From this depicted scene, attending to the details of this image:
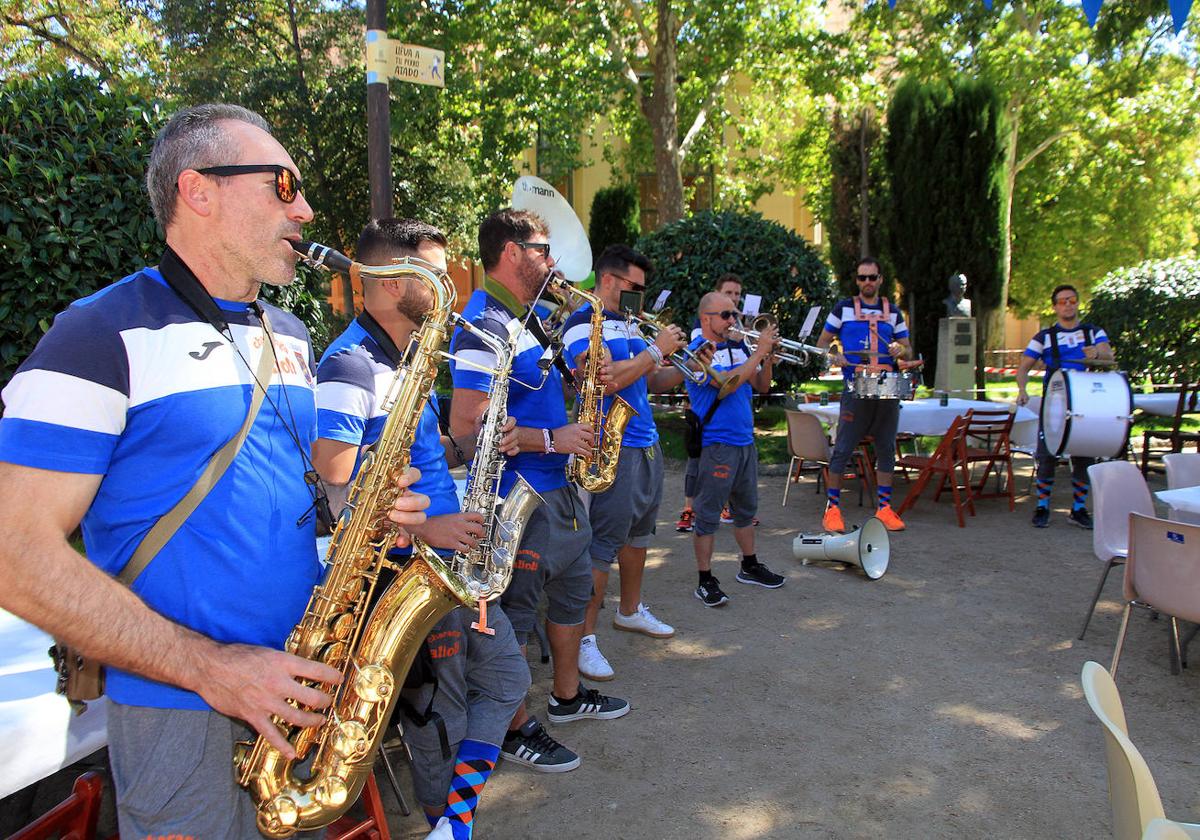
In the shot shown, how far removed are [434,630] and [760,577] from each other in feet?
12.7

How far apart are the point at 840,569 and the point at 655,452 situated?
95.0 inches

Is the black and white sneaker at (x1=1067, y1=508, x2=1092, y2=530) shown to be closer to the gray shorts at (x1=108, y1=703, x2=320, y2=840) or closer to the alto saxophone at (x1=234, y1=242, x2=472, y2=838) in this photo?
the alto saxophone at (x1=234, y1=242, x2=472, y2=838)

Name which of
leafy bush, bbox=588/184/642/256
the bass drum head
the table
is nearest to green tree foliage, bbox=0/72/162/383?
the table

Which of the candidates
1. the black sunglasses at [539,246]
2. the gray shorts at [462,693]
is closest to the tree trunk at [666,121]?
the black sunglasses at [539,246]

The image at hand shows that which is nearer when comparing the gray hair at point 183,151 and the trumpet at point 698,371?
the gray hair at point 183,151

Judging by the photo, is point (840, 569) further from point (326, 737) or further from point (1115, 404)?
point (326, 737)

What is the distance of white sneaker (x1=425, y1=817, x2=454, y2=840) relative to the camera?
269 centimetres

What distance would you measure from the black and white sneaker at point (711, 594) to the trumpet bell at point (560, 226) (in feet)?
7.65

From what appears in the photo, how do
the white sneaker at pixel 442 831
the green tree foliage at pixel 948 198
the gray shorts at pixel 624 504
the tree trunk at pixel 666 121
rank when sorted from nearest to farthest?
the white sneaker at pixel 442 831
the gray shorts at pixel 624 504
the tree trunk at pixel 666 121
the green tree foliage at pixel 948 198

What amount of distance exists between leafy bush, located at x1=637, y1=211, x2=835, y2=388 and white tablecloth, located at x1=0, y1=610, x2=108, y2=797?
31.7 ft

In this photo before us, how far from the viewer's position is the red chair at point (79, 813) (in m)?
2.55

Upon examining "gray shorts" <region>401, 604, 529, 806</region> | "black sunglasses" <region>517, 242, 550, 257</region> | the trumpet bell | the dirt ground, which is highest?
the trumpet bell

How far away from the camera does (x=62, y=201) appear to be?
190 inches

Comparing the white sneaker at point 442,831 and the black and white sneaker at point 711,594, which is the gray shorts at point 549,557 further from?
the black and white sneaker at point 711,594
